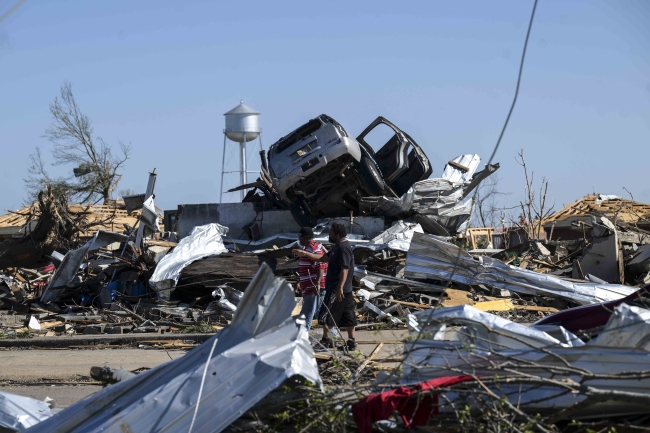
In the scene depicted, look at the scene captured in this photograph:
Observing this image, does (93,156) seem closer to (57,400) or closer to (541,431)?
(57,400)

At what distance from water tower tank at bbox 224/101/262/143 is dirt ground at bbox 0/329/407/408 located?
29358mm

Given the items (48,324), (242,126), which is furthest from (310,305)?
(242,126)

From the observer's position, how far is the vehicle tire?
14.7 metres

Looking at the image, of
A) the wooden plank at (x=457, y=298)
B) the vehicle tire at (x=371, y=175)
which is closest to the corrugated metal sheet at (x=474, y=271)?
the wooden plank at (x=457, y=298)

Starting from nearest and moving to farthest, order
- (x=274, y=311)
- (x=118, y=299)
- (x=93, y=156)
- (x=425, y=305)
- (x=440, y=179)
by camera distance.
A: (x=274, y=311) → (x=425, y=305) → (x=118, y=299) → (x=440, y=179) → (x=93, y=156)

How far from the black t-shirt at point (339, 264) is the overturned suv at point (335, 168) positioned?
225 inches

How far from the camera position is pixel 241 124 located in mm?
39281

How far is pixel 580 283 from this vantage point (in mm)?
12031

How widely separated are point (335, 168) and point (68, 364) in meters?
7.04

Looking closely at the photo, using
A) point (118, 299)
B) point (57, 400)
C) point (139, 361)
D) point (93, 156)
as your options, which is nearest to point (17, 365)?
point (139, 361)

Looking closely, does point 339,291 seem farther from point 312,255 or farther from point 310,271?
point 310,271

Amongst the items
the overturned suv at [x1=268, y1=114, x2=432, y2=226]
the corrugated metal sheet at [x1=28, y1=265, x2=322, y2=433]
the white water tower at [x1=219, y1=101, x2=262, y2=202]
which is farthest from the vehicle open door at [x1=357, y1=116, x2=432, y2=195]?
the white water tower at [x1=219, y1=101, x2=262, y2=202]

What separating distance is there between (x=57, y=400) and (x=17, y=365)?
2658 millimetres

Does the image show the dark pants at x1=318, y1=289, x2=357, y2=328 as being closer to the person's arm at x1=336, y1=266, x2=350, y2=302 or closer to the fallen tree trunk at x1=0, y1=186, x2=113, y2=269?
the person's arm at x1=336, y1=266, x2=350, y2=302
